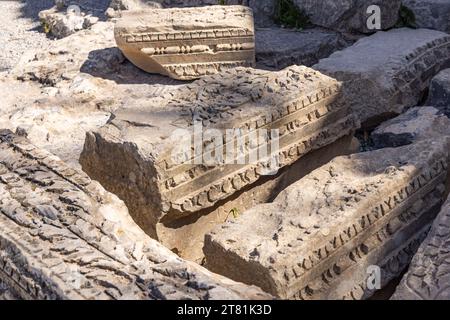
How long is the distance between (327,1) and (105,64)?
1.78 m

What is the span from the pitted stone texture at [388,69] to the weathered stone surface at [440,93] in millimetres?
149

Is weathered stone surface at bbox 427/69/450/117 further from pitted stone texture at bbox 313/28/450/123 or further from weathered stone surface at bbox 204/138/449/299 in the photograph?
weathered stone surface at bbox 204/138/449/299

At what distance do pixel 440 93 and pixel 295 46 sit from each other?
53.2 inches

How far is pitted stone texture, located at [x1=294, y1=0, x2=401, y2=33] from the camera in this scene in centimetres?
529

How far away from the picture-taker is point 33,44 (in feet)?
22.2

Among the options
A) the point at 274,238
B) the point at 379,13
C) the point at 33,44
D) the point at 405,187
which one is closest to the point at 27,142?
the point at 274,238

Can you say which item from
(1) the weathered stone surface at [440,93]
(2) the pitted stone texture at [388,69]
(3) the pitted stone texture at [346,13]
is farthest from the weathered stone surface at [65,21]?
(1) the weathered stone surface at [440,93]

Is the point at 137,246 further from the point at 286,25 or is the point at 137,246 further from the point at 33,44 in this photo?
the point at 33,44

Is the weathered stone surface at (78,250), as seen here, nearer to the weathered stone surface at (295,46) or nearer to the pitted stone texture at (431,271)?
the pitted stone texture at (431,271)

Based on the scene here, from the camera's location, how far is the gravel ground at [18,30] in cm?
655

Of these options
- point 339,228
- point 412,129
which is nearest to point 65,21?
point 412,129

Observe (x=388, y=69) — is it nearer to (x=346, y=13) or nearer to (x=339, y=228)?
(x=346, y=13)

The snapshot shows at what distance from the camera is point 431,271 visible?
98.5 inches

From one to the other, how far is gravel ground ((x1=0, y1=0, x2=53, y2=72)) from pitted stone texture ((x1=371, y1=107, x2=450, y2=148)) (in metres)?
3.59
